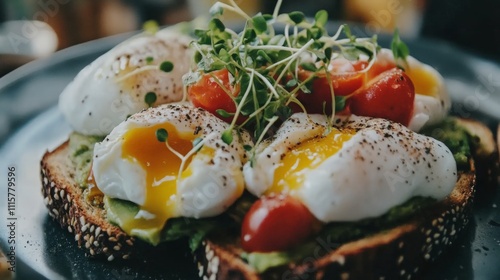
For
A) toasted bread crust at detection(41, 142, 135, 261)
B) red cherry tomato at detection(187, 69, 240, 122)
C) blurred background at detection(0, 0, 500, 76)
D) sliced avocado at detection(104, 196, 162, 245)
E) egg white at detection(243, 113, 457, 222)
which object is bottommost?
blurred background at detection(0, 0, 500, 76)

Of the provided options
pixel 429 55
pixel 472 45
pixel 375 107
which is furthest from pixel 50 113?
pixel 472 45

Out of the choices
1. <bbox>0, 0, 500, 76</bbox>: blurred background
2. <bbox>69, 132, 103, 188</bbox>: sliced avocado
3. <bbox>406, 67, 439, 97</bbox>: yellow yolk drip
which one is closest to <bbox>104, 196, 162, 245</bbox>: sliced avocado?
Answer: <bbox>69, 132, 103, 188</bbox>: sliced avocado

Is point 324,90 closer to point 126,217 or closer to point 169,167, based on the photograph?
point 169,167

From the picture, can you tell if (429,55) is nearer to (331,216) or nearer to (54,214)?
(331,216)

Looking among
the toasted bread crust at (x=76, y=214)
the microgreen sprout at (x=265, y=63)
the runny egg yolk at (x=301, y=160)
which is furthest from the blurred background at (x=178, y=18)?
the runny egg yolk at (x=301, y=160)

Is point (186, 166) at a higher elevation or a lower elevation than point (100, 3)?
higher

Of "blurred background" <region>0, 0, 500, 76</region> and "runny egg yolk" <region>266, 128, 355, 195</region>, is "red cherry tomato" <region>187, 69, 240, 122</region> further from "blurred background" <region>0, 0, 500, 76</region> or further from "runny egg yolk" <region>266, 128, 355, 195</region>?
"blurred background" <region>0, 0, 500, 76</region>
